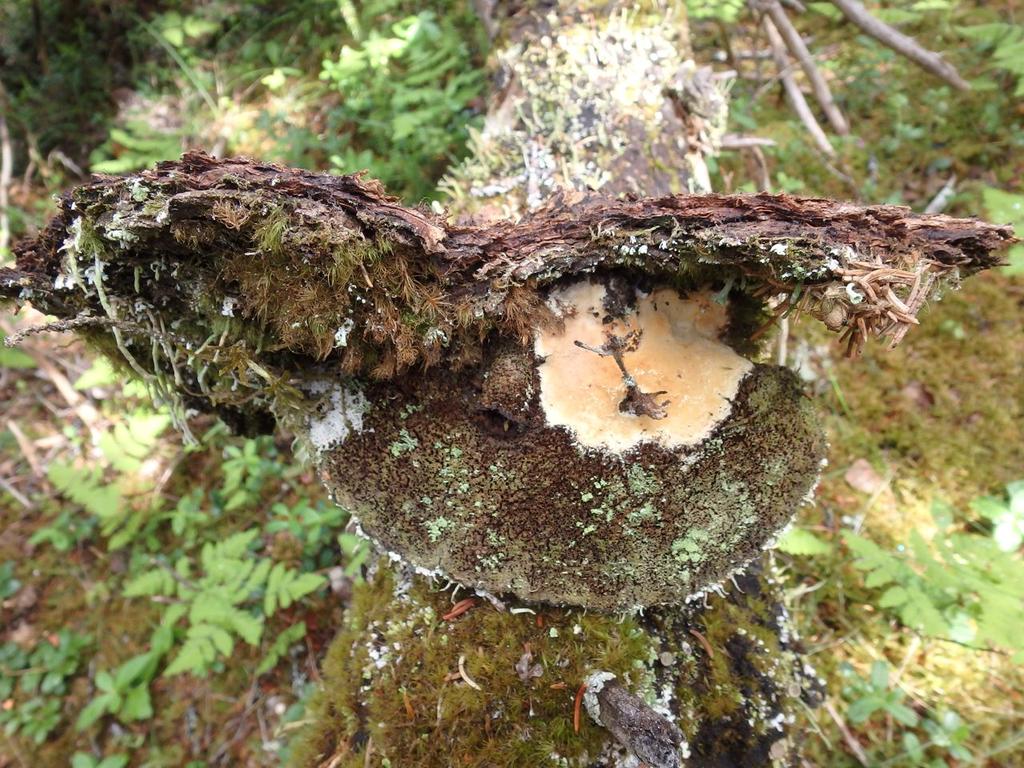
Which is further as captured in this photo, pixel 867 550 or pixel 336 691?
pixel 867 550

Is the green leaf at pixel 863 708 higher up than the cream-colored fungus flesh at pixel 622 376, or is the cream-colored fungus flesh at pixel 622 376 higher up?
the cream-colored fungus flesh at pixel 622 376

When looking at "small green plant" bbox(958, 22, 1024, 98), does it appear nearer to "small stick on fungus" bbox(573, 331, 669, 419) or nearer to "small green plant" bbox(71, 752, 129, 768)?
"small stick on fungus" bbox(573, 331, 669, 419)

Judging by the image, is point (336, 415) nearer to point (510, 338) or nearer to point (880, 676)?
point (510, 338)

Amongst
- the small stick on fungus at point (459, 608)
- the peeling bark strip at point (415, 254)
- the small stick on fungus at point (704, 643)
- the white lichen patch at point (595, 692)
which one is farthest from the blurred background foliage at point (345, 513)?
the peeling bark strip at point (415, 254)

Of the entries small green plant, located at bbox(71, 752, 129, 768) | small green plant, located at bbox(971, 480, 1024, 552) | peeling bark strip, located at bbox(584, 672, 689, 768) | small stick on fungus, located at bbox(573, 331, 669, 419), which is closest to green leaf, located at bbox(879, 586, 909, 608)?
small green plant, located at bbox(971, 480, 1024, 552)

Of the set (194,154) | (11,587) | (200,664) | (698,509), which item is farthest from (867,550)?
(11,587)

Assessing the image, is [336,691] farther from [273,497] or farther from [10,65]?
[10,65]

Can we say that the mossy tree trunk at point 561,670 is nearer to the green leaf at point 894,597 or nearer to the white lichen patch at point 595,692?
the white lichen patch at point 595,692
